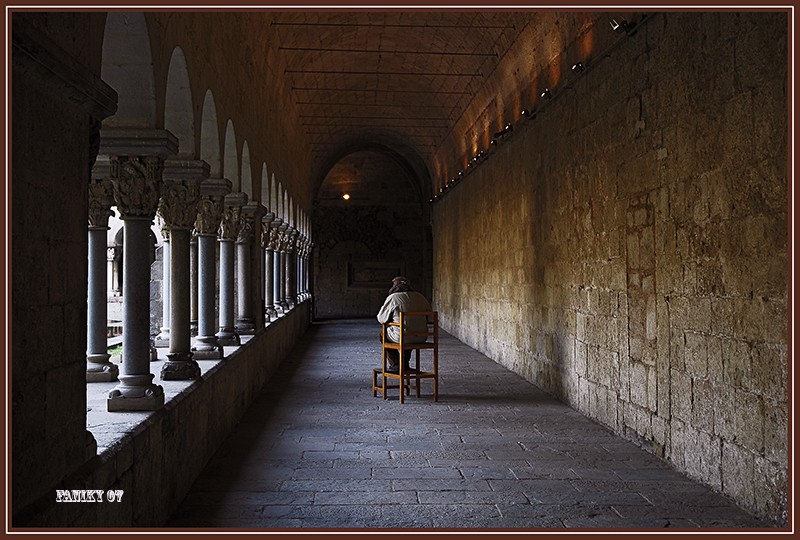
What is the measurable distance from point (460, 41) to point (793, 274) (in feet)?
28.3

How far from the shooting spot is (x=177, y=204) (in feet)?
18.8

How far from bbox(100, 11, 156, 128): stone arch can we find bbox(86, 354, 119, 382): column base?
1.47m

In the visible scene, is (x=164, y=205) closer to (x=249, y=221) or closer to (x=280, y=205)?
(x=249, y=221)

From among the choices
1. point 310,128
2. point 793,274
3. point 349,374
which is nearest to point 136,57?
point 793,274

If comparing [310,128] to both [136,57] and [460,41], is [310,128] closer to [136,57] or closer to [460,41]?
[460,41]

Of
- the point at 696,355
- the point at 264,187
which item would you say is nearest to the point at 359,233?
the point at 264,187

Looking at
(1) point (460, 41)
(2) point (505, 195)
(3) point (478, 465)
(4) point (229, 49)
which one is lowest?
(3) point (478, 465)

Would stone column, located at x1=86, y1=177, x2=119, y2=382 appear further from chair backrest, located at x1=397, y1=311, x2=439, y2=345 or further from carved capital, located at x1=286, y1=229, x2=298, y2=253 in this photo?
carved capital, located at x1=286, y1=229, x2=298, y2=253

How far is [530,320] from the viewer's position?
366 inches

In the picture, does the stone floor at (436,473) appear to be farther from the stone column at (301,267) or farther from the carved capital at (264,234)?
the stone column at (301,267)

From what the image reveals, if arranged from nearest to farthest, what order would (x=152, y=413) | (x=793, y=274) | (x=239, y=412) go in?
(x=793, y=274)
(x=152, y=413)
(x=239, y=412)

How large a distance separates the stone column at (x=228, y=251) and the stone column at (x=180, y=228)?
6.74 ft

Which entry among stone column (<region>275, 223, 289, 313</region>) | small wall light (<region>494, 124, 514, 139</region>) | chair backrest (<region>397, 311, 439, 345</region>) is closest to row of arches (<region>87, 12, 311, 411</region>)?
chair backrest (<region>397, 311, 439, 345</region>)

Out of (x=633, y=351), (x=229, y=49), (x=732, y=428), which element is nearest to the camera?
(x=732, y=428)
